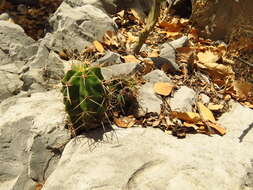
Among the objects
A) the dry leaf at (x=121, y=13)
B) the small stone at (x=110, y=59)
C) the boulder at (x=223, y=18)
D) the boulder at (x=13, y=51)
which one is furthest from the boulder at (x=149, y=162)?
the dry leaf at (x=121, y=13)

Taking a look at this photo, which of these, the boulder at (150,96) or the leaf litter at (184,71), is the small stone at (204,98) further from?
the boulder at (150,96)

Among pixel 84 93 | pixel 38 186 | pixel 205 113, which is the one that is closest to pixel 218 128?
pixel 205 113

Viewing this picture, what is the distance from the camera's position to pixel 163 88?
10.2 ft

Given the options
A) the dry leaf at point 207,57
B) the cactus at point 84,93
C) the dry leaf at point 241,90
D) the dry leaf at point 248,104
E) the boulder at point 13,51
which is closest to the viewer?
the cactus at point 84,93

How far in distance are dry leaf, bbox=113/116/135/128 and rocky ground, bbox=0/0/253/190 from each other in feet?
0.05

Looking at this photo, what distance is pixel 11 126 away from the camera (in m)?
3.04

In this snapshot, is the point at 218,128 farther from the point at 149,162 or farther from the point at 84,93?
the point at 84,93

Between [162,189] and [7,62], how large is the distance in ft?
8.02

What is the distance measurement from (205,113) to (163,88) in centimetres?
38

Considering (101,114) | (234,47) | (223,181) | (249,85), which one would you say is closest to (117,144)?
(101,114)

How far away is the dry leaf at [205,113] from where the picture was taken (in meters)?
2.91

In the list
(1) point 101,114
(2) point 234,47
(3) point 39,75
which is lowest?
(3) point 39,75

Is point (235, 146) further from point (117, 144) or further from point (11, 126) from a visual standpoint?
point (11, 126)

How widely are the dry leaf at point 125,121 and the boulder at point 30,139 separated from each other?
36 cm
